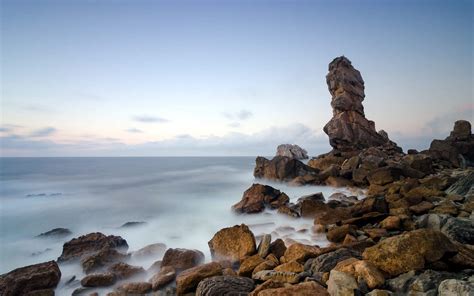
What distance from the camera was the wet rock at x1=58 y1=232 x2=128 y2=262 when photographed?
7.98 m

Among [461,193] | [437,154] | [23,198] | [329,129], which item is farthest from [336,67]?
[23,198]

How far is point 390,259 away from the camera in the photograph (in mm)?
4512

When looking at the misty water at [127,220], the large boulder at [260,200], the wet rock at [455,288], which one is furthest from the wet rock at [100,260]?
the wet rock at [455,288]

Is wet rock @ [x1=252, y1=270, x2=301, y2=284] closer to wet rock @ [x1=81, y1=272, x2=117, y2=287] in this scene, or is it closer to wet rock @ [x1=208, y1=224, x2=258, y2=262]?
wet rock @ [x1=208, y1=224, x2=258, y2=262]

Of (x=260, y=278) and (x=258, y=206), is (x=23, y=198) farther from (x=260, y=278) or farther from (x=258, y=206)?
(x=260, y=278)

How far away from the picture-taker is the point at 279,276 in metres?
4.75

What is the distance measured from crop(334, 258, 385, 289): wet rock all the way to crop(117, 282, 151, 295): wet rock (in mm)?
4068

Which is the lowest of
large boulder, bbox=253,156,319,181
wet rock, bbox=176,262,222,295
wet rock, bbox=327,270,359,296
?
wet rock, bbox=176,262,222,295

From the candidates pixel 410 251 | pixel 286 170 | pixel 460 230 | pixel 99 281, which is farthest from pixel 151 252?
pixel 286 170

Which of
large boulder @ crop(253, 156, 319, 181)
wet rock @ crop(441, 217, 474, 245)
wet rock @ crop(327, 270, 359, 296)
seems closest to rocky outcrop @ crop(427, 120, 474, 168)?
large boulder @ crop(253, 156, 319, 181)

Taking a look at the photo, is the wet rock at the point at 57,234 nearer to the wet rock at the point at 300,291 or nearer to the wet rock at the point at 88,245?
the wet rock at the point at 88,245

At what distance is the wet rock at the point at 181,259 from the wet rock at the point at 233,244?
0.55 meters

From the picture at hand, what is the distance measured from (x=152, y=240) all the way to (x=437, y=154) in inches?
926

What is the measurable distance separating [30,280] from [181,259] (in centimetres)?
337
